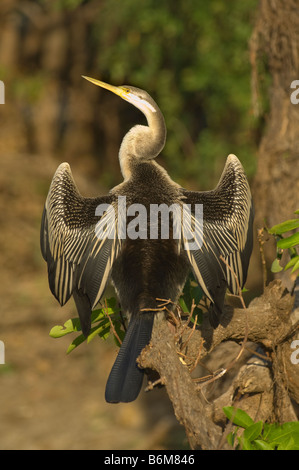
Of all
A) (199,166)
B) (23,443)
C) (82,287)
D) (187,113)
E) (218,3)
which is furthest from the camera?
(187,113)

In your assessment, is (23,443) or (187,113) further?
(187,113)

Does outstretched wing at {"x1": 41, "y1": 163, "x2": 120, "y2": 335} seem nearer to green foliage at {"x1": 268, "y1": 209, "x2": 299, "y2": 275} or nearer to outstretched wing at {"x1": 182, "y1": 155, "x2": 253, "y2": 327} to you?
outstretched wing at {"x1": 182, "y1": 155, "x2": 253, "y2": 327}

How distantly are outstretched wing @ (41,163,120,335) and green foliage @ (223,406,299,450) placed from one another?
25.0 inches

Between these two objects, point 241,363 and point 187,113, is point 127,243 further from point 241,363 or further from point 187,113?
point 187,113

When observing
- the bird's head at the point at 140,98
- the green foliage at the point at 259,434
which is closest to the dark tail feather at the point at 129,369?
the green foliage at the point at 259,434

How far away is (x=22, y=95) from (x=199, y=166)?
301 centimetres

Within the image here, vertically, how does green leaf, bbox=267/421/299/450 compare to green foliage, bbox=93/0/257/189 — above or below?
below

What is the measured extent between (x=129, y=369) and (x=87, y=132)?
7.17 m

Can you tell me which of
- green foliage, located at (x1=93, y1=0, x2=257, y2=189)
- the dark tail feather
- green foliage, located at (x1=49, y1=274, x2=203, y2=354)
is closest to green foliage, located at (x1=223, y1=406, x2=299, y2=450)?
the dark tail feather

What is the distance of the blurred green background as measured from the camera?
634 cm

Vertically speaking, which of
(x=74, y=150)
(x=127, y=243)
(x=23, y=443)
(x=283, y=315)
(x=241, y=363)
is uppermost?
(x=74, y=150)

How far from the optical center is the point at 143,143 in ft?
10.3

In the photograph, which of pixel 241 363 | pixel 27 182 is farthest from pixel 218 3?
pixel 241 363

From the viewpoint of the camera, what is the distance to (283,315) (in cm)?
289
